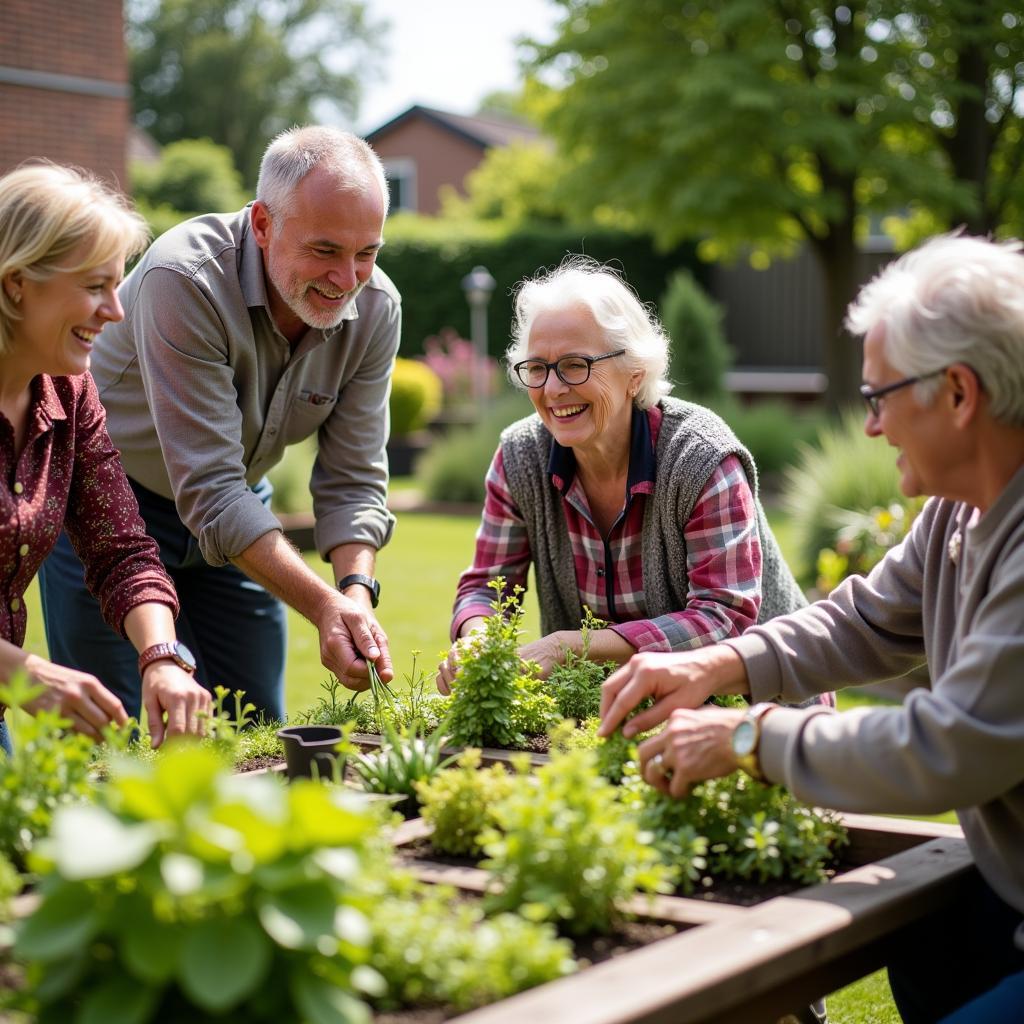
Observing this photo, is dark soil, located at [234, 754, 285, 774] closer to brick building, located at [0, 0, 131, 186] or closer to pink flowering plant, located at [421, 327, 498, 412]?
brick building, located at [0, 0, 131, 186]

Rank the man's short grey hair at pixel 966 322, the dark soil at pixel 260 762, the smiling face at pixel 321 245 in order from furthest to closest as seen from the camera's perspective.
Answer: the smiling face at pixel 321 245 < the dark soil at pixel 260 762 < the man's short grey hair at pixel 966 322

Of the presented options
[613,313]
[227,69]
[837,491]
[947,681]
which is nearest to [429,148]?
[227,69]

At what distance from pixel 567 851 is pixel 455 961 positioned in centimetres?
23

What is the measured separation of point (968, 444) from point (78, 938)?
144cm

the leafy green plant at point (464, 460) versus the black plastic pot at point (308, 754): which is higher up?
the black plastic pot at point (308, 754)

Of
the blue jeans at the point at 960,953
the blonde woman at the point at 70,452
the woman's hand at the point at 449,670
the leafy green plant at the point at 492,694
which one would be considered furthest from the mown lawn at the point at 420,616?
the blue jeans at the point at 960,953

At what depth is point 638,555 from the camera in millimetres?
3152

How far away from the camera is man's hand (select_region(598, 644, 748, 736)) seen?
2227 millimetres

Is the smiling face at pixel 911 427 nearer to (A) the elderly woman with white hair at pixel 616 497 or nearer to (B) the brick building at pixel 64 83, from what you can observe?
(A) the elderly woman with white hair at pixel 616 497

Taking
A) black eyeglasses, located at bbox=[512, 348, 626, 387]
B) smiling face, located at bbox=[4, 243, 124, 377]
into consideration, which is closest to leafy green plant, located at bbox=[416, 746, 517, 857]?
smiling face, located at bbox=[4, 243, 124, 377]

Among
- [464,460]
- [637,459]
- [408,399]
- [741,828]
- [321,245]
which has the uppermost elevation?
[321,245]

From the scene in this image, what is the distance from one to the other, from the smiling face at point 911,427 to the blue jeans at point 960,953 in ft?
2.14

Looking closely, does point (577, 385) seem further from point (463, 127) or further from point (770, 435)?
point (463, 127)

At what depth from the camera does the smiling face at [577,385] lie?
3.03 metres
